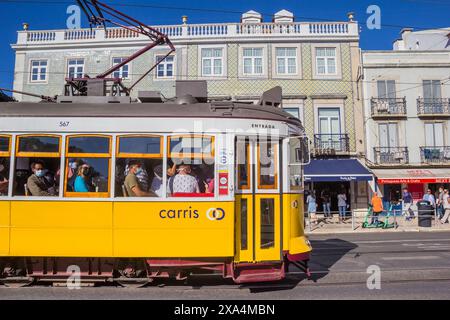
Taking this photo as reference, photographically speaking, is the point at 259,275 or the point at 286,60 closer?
the point at 259,275

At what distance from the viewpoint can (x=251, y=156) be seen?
7020mm

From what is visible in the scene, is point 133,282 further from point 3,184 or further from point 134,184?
point 3,184

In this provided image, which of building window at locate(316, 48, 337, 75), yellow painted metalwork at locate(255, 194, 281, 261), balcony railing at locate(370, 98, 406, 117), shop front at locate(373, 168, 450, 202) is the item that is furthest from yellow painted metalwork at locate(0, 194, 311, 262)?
balcony railing at locate(370, 98, 406, 117)

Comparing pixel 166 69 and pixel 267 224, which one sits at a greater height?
pixel 166 69

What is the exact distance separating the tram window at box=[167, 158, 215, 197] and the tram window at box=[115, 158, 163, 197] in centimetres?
18

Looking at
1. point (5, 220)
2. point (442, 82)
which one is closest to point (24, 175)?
point (5, 220)

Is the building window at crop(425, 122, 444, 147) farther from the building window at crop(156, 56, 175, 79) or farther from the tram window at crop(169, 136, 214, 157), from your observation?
the tram window at crop(169, 136, 214, 157)

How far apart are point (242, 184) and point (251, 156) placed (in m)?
0.53

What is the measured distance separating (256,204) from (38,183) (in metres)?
3.85

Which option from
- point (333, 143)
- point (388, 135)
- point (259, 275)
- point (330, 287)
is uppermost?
point (388, 135)

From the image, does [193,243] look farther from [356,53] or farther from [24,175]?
[356,53]

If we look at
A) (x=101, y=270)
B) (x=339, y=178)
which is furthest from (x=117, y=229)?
(x=339, y=178)

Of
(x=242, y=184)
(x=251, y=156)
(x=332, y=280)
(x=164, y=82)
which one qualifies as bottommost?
(x=332, y=280)

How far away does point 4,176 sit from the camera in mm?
6863
